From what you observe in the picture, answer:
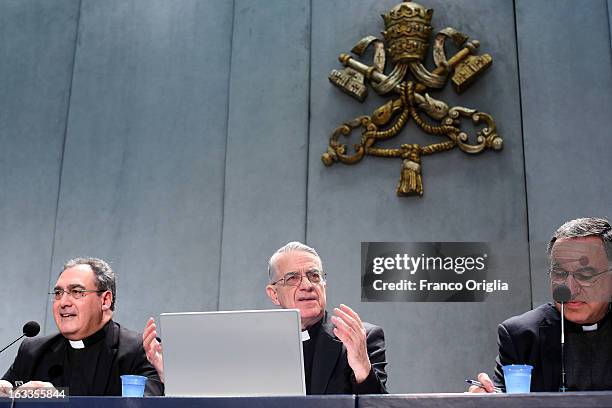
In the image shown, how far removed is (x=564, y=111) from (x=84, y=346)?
A: 8.92 feet

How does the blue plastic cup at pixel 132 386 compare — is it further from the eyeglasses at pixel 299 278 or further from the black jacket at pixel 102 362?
the eyeglasses at pixel 299 278

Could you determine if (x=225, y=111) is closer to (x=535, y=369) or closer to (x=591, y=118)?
(x=591, y=118)

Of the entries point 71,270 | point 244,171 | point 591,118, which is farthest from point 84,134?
point 591,118

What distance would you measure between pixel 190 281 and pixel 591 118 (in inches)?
93.6

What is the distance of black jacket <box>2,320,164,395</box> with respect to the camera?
10.6 feet

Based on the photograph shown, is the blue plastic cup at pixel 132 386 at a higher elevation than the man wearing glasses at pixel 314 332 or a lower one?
lower

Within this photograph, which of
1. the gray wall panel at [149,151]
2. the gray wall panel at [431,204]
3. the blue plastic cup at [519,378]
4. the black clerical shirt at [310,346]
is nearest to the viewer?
the blue plastic cup at [519,378]

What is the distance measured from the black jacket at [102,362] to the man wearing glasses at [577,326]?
4.99ft

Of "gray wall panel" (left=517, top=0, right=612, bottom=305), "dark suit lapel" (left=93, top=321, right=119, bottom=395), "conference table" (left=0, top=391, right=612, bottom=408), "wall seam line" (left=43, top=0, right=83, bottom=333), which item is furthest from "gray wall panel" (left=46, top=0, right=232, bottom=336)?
"conference table" (left=0, top=391, right=612, bottom=408)

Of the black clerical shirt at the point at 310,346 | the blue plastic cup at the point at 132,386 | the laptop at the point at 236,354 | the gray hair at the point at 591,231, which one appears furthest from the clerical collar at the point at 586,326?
the blue plastic cup at the point at 132,386

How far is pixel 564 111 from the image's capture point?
4035 mm

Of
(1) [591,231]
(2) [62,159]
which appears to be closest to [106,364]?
(2) [62,159]

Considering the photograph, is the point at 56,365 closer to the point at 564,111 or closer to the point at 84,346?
the point at 84,346

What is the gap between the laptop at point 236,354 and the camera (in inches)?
83.2
